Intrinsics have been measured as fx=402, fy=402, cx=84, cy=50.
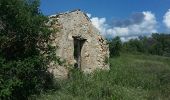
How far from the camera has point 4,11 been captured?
15016mm

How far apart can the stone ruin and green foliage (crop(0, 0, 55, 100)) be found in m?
3.68

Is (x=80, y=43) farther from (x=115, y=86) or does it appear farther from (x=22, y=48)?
(x=22, y=48)

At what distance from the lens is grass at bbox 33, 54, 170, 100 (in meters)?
16.5

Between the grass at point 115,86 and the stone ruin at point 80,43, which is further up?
the stone ruin at point 80,43

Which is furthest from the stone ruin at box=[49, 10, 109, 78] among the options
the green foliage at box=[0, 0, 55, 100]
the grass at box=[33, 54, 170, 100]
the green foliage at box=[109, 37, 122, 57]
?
the green foliage at box=[109, 37, 122, 57]

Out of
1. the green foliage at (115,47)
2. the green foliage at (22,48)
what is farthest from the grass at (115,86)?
the green foliage at (115,47)

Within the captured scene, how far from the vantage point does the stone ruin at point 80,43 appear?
2019cm

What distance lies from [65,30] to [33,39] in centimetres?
463

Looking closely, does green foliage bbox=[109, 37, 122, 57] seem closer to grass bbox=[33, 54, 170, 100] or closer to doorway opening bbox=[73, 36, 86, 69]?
grass bbox=[33, 54, 170, 100]

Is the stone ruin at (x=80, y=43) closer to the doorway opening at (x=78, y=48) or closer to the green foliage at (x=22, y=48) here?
the doorway opening at (x=78, y=48)

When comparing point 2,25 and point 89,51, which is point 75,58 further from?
point 2,25

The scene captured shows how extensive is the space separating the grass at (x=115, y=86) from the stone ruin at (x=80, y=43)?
2.78 ft

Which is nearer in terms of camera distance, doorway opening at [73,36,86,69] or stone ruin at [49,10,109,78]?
stone ruin at [49,10,109,78]

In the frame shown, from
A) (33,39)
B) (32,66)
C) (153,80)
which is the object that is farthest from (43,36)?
(153,80)
